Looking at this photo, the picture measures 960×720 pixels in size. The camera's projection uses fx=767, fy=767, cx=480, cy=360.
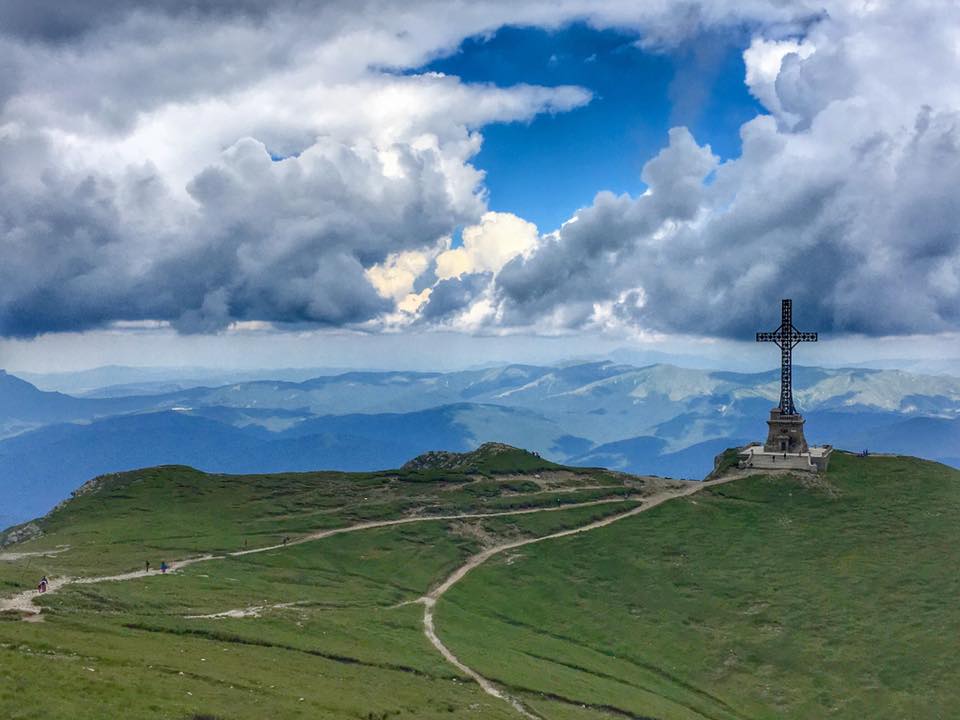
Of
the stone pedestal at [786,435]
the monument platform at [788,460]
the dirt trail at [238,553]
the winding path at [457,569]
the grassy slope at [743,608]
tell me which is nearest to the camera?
the dirt trail at [238,553]

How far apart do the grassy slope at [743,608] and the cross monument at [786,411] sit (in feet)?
44.7

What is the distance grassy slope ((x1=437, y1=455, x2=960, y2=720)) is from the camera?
97.2 meters

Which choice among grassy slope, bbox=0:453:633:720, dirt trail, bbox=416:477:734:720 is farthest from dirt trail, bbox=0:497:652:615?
dirt trail, bbox=416:477:734:720

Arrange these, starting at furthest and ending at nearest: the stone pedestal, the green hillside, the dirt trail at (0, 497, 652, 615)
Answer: the stone pedestal, the dirt trail at (0, 497, 652, 615), the green hillside

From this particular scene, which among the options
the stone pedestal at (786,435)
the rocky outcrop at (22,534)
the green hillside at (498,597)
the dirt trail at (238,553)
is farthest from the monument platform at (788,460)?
the rocky outcrop at (22,534)

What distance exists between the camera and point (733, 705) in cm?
9862

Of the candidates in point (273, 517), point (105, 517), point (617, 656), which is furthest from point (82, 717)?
point (105, 517)

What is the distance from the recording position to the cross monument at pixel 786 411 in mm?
179125

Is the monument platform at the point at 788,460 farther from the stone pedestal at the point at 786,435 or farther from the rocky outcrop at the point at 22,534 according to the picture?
the rocky outcrop at the point at 22,534

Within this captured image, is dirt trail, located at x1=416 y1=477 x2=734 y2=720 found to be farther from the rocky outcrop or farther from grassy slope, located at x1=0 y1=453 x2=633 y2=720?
the rocky outcrop

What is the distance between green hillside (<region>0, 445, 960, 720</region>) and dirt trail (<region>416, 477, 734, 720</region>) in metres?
0.70

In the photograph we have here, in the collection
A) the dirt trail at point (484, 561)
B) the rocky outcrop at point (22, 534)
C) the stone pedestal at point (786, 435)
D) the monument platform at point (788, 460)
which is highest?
the stone pedestal at point (786, 435)

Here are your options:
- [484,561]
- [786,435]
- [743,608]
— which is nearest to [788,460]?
[786,435]

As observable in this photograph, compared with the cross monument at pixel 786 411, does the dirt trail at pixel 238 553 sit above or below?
below
